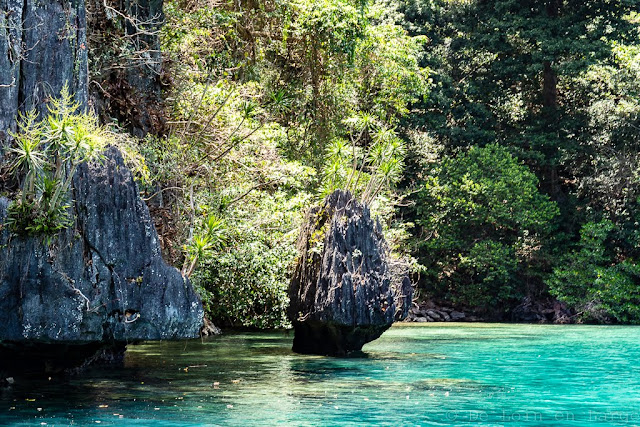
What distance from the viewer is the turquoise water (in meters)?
10.5

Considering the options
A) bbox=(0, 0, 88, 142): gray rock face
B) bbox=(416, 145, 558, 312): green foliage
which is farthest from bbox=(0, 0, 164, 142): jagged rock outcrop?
bbox=(416, 145, 558, 312): green foliage

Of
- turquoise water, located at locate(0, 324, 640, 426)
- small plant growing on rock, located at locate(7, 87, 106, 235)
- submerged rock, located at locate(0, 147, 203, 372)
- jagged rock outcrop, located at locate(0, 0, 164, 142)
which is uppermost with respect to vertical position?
jagged rock outcrop, located at locate(0, 0, 164, 142)

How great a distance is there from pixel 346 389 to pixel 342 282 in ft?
15.2

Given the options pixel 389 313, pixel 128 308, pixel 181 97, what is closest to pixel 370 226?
pixel 389 313

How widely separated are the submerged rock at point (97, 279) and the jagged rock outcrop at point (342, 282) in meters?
5.12

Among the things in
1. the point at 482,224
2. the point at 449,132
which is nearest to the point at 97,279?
the point at 482,224

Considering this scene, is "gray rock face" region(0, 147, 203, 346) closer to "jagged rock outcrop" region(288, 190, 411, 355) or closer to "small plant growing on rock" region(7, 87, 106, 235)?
"small plant growing on rock" region(7, 87, 106, 235)

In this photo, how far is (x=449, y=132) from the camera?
37500 mm

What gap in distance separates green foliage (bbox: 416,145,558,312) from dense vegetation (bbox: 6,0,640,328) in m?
0.09

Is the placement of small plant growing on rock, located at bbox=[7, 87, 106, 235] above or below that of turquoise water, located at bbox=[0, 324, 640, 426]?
above

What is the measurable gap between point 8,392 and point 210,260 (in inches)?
277

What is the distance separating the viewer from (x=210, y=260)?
1870cm

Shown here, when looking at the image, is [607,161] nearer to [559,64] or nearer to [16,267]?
[559,64]

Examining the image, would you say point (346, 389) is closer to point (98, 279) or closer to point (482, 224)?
point (98, 279)
